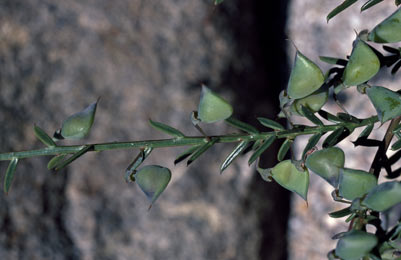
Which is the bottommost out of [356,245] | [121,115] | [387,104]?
[356,245]

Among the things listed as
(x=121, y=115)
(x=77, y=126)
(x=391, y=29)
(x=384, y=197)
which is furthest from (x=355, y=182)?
(x=121, y=115)

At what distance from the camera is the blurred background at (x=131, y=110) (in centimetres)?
120

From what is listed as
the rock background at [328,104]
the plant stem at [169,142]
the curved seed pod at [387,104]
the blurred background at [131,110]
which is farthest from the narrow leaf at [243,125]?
the rock background at [328,104]

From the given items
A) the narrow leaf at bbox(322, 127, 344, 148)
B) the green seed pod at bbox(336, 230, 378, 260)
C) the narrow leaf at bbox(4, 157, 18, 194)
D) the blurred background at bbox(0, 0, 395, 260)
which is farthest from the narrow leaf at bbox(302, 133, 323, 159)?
Answer: the blurred background at bbox(0, 0, 395, 260)

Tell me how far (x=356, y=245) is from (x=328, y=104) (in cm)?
120

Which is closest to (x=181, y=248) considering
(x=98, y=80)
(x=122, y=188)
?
(x=122, y=188)

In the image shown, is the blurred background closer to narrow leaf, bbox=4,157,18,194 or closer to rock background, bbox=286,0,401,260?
rock background, bbox=286,0,401,260

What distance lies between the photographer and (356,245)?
0.38m

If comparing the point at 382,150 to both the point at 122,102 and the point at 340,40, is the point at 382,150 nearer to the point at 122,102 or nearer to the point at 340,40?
the point at 122,102

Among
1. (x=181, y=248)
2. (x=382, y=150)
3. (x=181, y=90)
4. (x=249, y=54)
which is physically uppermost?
(x=249, y=54)

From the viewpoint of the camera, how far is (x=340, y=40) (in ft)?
4.98

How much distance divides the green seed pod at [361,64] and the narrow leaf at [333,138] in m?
0.06

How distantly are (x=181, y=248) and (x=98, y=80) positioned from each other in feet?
1.56

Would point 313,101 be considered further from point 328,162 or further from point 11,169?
point 11,169
